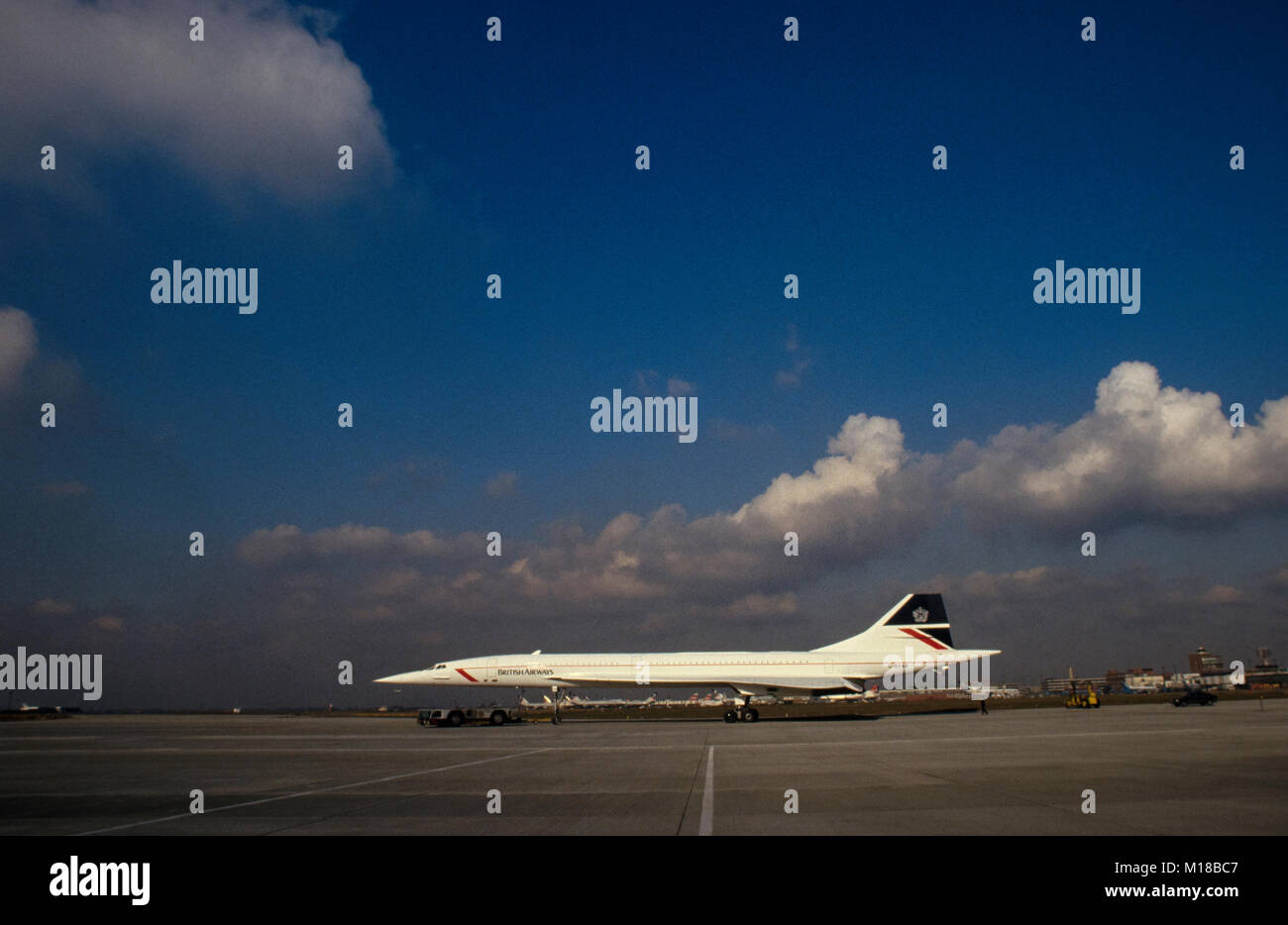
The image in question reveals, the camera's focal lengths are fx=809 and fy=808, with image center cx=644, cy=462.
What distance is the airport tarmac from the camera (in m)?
10.8

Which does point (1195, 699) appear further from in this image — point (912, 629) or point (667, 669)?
point (667, 669)

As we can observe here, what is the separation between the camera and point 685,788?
49.2 feet

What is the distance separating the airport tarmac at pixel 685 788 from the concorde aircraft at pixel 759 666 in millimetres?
25824

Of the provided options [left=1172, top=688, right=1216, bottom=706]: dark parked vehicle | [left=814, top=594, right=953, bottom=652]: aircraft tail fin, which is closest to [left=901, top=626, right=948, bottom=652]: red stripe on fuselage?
[left=814, top=594, right=953, bottom=652]: aircraft tail fin

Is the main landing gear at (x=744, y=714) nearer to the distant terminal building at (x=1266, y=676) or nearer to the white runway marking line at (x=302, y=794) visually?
the white runway marking line at (x=302, y=794)

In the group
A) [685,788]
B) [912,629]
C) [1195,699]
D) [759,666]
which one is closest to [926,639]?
[912,629]

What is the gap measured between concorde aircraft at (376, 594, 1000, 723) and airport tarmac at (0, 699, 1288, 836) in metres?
25.8

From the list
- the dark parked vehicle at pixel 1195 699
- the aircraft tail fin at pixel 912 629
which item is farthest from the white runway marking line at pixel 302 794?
the dark parked vehicle at pixel 1195 699

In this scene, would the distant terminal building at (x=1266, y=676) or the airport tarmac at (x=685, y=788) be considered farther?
the distant terminal building at (x=1266, y=676)

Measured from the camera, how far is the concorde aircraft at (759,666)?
5419cm
